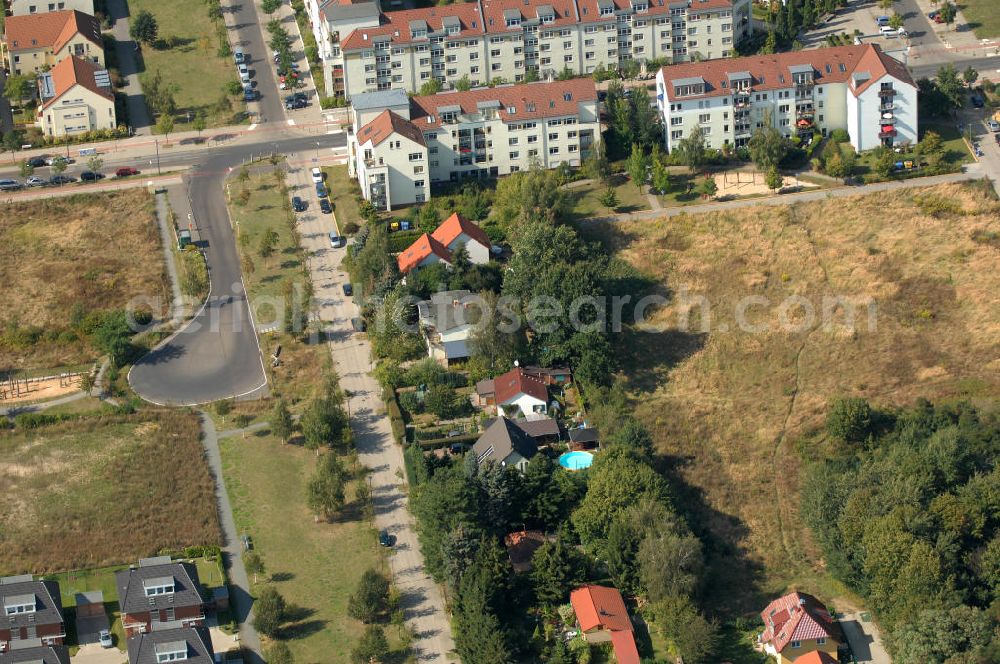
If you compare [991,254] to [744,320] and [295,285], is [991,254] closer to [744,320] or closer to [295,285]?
[744,320]

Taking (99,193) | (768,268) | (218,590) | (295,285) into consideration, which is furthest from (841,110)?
(218,590)

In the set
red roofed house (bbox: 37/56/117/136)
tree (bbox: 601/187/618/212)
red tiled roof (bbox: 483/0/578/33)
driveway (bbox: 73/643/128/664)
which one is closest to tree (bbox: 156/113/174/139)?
red roofed house (bbox: 37/56/117/136)

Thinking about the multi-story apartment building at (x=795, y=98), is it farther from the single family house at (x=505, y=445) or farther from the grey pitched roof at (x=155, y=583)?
the grey pitched roof at (x=155, y=583)

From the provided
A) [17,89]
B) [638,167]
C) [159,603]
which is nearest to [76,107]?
[17,89]

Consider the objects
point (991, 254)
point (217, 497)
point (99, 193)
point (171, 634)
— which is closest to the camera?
point (171, 634)

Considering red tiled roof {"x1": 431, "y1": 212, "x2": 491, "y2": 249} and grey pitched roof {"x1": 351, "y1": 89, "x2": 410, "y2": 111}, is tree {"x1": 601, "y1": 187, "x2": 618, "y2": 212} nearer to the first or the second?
red tiled roof {"x1": 431, "y1": 212, "x2": 491, "y2": 249}

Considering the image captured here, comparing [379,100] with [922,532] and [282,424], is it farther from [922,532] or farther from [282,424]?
[922,532]
